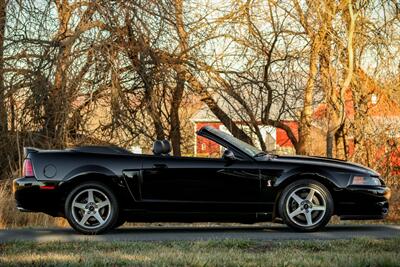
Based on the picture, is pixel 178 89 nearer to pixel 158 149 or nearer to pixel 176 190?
pixel 158 149

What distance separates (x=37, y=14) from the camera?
14.2m

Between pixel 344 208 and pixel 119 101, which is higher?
pixel 119 101

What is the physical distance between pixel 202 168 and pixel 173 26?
6.38 metres

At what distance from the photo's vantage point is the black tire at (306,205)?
8.98 m

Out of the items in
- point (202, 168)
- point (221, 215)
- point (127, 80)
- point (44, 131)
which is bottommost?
point (221, 215)

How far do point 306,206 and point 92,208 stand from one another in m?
2.67

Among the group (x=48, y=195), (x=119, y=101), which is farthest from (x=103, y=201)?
(x=119, y=101)

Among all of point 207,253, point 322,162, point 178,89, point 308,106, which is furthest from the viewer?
point 308,106

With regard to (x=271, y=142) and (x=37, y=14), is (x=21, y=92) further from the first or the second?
(x=271, y=142)

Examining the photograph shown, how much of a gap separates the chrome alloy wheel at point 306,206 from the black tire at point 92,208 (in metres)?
2.19

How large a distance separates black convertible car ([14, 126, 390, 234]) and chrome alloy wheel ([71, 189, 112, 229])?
0.01m

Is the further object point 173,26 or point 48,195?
point 173,26

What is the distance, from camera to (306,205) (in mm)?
9008

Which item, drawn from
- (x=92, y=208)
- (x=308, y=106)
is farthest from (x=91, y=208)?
(x=308, y=106)
